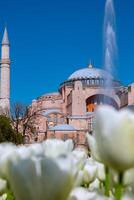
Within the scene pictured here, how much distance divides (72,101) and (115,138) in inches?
2794

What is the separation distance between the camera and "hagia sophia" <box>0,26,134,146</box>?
6675cm

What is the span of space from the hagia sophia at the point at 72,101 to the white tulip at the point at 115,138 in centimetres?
6248

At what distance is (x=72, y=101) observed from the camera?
7206 cm

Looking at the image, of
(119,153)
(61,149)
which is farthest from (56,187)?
(61,149)

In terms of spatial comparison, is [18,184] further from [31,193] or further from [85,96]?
[85,96]

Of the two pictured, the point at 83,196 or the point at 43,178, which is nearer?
the point at 43,178

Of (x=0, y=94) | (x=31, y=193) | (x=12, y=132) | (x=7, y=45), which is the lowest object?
(x=31, y=193)

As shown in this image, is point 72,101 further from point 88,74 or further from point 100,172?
point 100,172

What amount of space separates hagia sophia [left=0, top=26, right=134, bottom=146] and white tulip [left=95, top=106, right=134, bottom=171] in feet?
205

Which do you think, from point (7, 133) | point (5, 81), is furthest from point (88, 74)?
point (7, 133)

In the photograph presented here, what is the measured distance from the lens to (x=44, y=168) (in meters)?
1.01

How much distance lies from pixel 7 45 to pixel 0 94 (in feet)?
22.7

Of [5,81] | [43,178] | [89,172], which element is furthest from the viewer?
[5,81]

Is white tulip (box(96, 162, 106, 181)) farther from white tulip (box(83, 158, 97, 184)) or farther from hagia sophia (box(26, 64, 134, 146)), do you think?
hagia sophia (box(26, 64, 134, 146))
